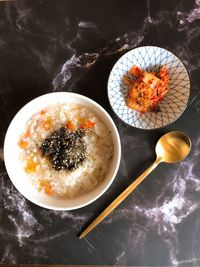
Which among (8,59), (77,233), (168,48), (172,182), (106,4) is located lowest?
(77,233)

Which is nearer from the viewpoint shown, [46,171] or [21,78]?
[46,171]

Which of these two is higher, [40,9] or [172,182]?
[40,9]

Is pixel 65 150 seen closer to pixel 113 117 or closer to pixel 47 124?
pixel 47 124

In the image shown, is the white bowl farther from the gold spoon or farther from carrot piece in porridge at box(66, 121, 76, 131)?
the gold spoon

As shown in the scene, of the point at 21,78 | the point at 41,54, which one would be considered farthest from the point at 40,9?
the point at 21,78

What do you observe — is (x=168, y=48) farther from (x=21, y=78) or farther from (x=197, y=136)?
(x=21, y=78)
